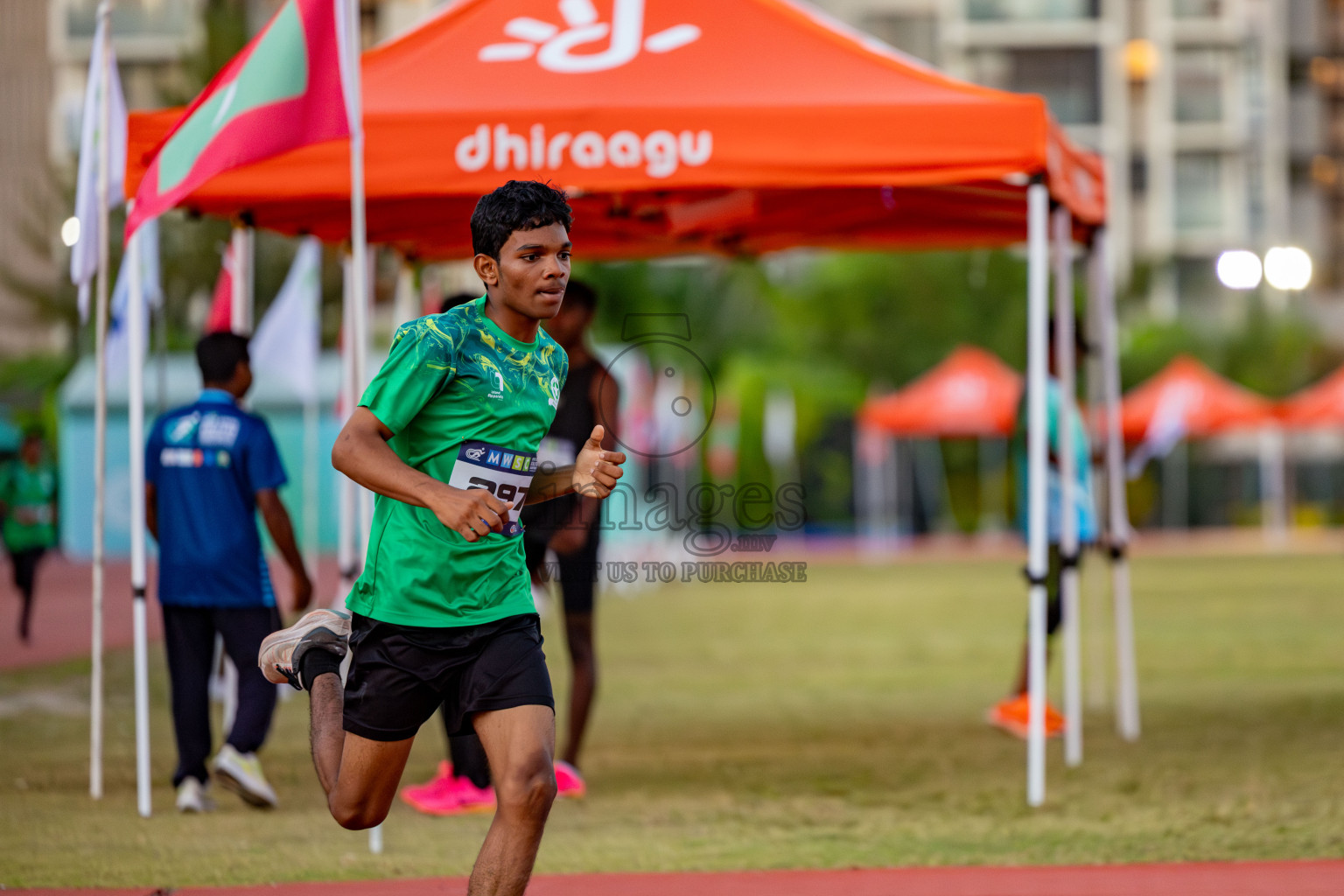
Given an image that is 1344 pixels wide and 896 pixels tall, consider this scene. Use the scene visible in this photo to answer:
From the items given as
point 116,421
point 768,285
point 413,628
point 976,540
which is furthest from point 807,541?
point 413,628

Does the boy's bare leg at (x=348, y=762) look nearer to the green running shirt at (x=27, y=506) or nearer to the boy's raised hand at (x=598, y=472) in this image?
the boy's raised hand at (x=598, y=472)

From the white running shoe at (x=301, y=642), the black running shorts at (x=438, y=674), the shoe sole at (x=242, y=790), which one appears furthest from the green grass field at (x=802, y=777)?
the black running shorts at (x=438, y=674)

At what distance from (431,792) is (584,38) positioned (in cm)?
343

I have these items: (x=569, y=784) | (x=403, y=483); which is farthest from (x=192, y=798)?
(x=403, y=483)

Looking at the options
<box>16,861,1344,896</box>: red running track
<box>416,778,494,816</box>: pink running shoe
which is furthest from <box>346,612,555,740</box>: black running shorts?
<box>416,778,494,816</box>: pink running shoe

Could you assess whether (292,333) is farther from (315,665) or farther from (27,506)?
(315,665)

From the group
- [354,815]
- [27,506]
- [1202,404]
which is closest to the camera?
[354,815]

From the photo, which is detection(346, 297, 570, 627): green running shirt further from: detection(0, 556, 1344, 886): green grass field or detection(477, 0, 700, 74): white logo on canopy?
detection(477, 0, 700, 74): white logo on canopy

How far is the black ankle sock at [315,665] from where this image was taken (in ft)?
14.3

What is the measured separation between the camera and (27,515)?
15.0 metres

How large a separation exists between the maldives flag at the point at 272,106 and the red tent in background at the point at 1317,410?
31.0m

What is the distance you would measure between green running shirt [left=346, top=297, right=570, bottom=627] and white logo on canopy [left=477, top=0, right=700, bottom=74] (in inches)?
137

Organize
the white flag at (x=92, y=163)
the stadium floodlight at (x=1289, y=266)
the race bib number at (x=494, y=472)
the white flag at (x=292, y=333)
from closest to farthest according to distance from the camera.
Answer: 1. the race bib number at (x=494, y=472)
2. the white flag at (x=92, y=163)
3. the white flag at (x=292, y=333)
4. the stadium floodlight at (x=1289, y=266)

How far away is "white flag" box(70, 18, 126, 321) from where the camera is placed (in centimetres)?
736
